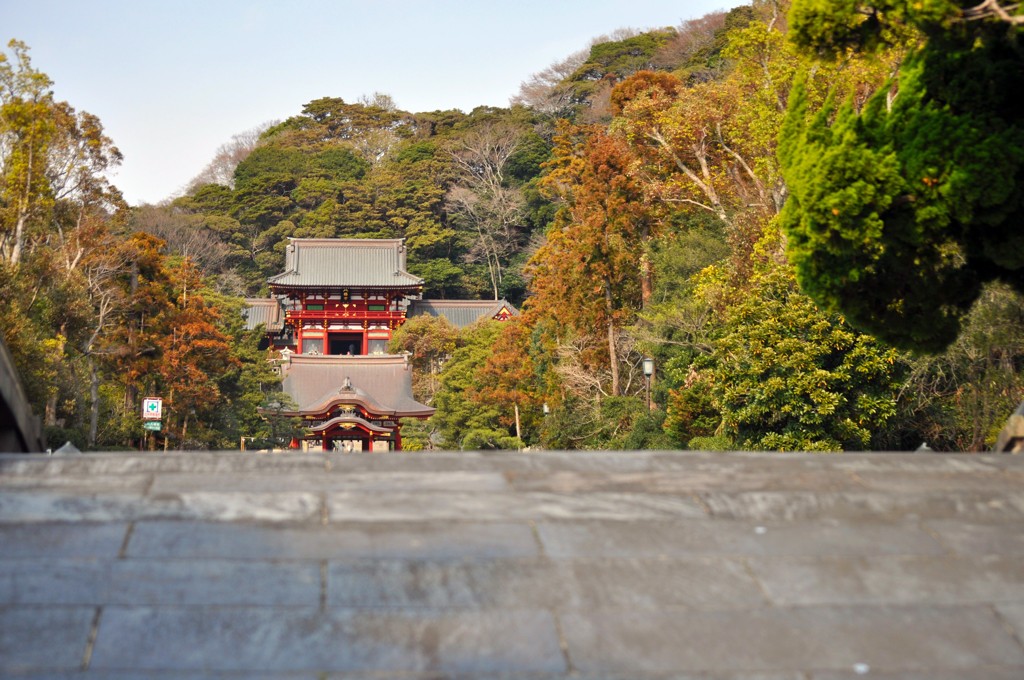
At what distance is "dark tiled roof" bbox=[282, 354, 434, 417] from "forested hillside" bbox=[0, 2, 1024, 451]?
64.9 inches

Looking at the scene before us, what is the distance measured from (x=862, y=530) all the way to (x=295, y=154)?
56.6 m

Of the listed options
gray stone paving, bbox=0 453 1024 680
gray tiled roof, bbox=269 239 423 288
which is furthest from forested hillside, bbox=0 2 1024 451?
gray tiled roof, bbox=269 239 423 288

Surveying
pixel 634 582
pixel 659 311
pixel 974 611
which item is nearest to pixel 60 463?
pixel 634 582

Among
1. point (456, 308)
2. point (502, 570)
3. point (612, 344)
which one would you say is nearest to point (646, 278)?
point (612, 344)

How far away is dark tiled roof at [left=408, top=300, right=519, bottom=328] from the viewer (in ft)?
162

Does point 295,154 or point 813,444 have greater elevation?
point 295,154

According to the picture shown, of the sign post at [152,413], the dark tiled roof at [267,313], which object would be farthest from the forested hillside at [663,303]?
the dark tiled roof at [267,313]

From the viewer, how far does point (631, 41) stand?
2281 inches

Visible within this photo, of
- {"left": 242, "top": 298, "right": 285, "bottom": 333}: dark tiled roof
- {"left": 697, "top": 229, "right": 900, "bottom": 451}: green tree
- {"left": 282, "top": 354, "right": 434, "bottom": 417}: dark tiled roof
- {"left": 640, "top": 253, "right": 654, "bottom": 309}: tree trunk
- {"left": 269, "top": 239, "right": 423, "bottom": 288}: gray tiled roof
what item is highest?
{"left": 269, "top": 239, "right": 423, "bottom": 288}: gray tiled roof

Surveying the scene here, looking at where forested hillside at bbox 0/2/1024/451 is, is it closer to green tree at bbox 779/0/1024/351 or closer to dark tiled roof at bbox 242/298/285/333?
green tree at bbox 779/0/1024/351

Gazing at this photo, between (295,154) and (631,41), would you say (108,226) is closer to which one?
(295,154)

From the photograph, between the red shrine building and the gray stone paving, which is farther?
the red shrine building

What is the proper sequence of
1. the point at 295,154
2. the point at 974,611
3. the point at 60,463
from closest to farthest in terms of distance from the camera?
the point at 974,611
the point at 60,463
the point at 295,154

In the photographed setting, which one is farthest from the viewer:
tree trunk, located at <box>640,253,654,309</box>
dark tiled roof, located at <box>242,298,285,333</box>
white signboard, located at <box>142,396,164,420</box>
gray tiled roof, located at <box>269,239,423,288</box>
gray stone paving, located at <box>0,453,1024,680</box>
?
dark tiled roof, located at <box>242,298,285,333</box>
